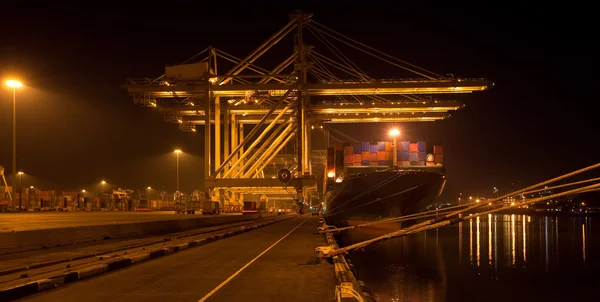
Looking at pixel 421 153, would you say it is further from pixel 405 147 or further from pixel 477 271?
pixel 477 271

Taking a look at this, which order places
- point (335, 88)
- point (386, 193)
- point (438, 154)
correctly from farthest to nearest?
point (335, 88) < point (438, 154) < point (386, 193)

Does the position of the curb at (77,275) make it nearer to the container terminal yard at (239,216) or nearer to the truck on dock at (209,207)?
the container terminal yard at (239,216)

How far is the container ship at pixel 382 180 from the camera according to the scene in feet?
117

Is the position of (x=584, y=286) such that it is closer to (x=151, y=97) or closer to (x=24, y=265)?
(x=24, y=265)

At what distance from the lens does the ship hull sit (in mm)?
35500

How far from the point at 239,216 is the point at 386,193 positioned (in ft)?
66.0

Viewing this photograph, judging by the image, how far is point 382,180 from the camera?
35.7 m

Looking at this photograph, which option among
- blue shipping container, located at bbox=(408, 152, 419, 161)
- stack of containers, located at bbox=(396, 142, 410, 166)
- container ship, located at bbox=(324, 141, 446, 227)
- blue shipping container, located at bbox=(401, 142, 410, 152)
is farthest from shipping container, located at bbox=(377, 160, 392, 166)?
blue shipping container, located at bbox=(408, 152, 419, 161)

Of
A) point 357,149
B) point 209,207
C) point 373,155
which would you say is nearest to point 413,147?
point 373,155

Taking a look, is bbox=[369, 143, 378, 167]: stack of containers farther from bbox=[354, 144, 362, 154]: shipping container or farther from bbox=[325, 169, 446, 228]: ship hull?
bbox=[325, 169, 446, 228]: ship hull

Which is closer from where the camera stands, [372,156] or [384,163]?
[384,163]

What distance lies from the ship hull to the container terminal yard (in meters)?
0.36

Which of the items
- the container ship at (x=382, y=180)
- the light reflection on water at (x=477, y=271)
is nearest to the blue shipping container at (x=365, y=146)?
the container ship at (x=382, y=180)

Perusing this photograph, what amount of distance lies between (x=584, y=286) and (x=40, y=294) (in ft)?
55.2
